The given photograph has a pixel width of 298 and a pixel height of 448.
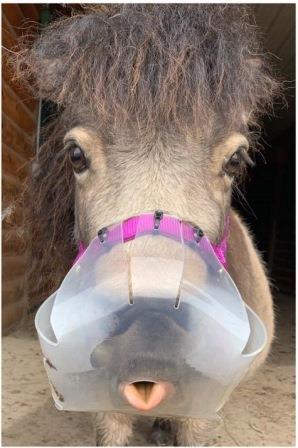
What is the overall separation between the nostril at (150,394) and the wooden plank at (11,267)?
8.42 feet

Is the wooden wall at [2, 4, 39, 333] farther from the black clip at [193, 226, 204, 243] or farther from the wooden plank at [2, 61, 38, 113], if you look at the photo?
the black clip at [193, 226, 204, 243]

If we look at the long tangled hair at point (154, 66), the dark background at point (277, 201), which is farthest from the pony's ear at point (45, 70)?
the dark background at point (277, 201)

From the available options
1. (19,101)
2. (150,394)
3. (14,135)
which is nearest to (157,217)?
(150,394)

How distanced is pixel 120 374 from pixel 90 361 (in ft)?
0.25

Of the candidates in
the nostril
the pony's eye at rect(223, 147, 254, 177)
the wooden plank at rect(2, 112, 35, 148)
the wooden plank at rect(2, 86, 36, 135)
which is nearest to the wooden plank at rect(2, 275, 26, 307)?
the wooden plank at rect(2, 112, 35, 148)

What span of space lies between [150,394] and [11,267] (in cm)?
291

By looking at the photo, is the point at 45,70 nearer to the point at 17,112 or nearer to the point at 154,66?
the point at 154,66

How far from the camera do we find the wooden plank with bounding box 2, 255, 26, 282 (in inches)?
140

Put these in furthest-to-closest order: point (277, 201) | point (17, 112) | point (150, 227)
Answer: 1. point (277, 201)
2. point (17, 112)
3. point (150, 227)

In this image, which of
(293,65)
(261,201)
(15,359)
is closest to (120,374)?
(15,359)

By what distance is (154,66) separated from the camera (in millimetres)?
1424

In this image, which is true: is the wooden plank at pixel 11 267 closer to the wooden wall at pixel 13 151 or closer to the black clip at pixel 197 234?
the wooden wall at pixel 13 151

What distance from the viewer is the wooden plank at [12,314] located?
144 inches

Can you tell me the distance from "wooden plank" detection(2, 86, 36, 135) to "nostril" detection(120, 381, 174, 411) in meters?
2.68
